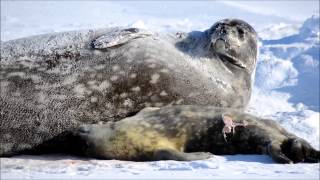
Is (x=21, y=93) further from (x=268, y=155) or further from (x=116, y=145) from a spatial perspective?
(x=268, y=155)

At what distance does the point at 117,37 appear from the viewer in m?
4.35

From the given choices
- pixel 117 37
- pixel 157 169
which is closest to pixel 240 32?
pixel 117 37

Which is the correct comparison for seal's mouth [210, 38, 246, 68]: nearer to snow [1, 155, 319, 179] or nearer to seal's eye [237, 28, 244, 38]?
seal's eye [237, 28, 244, 38]

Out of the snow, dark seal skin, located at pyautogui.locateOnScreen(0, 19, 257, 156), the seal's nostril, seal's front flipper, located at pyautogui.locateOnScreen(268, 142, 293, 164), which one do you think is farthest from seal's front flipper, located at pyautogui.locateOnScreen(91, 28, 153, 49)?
seal's front flipper, located at pyautogui.locateOnScreen(268, 142, 293, 164)

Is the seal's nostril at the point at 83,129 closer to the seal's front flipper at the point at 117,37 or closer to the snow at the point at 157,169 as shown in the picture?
the snow at the point at 157,169

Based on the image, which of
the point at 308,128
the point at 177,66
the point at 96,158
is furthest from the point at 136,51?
the point at 308,128

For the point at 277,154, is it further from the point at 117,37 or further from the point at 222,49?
the point at 117,37

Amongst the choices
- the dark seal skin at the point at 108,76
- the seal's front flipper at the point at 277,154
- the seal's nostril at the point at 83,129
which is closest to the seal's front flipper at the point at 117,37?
the dark seal skin at the point at 108,76

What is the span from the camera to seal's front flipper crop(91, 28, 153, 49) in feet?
14.1

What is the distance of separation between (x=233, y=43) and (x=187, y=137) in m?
1.31

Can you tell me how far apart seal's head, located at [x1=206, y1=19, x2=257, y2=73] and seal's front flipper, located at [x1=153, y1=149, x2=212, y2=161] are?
1464mm

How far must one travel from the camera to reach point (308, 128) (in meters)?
14.6

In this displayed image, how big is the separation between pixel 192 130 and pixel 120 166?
2.43ft

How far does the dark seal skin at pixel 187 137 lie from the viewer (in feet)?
11.4
